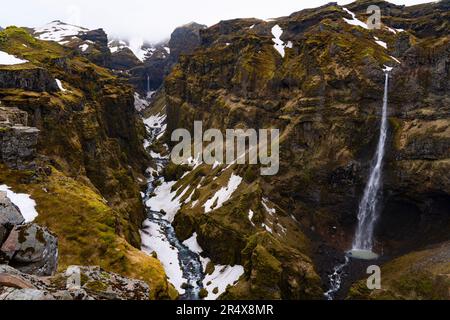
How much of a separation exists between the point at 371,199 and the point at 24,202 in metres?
84.5

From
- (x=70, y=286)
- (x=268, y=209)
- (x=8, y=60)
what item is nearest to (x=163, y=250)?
(x=268, y=209)

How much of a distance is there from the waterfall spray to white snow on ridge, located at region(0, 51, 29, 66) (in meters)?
101

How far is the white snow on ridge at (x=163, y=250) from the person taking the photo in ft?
304

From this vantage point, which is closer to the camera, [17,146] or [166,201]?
[17,146]

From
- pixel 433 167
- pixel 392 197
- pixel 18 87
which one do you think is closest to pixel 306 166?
pixel 392 197

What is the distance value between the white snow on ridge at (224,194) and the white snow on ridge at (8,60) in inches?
2588

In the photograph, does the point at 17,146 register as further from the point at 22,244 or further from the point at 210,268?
the point at 210,268

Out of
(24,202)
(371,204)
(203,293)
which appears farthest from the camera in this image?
(371,204)

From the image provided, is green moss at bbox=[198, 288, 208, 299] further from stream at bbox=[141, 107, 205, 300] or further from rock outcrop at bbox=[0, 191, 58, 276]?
rock outcrop at bbox=[0, 191, 58, 276]

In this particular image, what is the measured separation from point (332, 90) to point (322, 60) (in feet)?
38.9

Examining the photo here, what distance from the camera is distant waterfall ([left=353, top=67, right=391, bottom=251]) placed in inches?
4188

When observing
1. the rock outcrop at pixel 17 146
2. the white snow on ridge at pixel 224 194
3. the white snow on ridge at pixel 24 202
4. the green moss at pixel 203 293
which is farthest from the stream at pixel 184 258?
the rock outcrop at pixel 17 146

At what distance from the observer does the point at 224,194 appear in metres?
120

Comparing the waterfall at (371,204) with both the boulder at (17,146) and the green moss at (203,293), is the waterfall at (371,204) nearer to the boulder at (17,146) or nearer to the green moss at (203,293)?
the green moss at (203,293)
